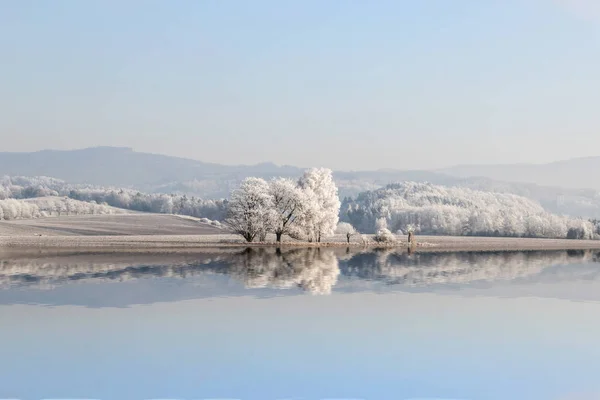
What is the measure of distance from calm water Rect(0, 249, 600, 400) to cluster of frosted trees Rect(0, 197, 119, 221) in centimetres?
10886

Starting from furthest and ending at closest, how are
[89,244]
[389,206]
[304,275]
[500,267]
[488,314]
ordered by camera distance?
1. [389,206]
2. [89,244]
3. [500,267]
4. [304,275]
5. [488,314]

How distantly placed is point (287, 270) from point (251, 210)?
30759 mm

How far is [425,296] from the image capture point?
33125mm

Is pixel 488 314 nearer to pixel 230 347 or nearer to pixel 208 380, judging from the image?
pixel 230 347

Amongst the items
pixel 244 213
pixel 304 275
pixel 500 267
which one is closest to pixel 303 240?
pixel 244 213

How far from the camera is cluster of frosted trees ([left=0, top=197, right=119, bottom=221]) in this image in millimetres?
142625

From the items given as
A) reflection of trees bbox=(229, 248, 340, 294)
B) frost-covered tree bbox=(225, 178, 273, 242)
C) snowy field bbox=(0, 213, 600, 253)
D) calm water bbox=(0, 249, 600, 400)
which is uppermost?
frost-covered tree bbox=(225, 178, 273, 242)

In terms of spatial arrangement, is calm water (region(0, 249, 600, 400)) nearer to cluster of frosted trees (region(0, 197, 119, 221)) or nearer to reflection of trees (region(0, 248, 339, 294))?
reflection of trees (region(0, 248, 339, 294))

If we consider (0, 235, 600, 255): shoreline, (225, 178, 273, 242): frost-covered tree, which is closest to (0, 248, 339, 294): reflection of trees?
(0, 235, 600, 255): shoreline

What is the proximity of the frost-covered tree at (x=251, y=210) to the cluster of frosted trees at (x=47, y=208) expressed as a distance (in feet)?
263

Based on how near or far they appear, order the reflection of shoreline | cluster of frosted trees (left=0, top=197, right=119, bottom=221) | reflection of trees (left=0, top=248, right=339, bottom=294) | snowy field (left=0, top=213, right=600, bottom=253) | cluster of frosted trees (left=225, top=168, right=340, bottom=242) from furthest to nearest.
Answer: cluster of frosted trees (left=0, top=197, right=119, bottom=221) < cluster of frosted trees (left=225, top=168, right=340, bottom=242) < snowy field (left=0, top=213, right=600, bottom=253) < the reflection of shoreline < reflection of trees (left=0, top=248, right=339, bottom=294)

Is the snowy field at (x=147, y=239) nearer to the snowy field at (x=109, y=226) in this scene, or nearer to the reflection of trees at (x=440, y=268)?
the snowy field at (x=109, y=226)

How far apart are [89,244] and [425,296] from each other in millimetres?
45817

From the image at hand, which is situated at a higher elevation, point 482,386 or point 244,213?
point 244,213
